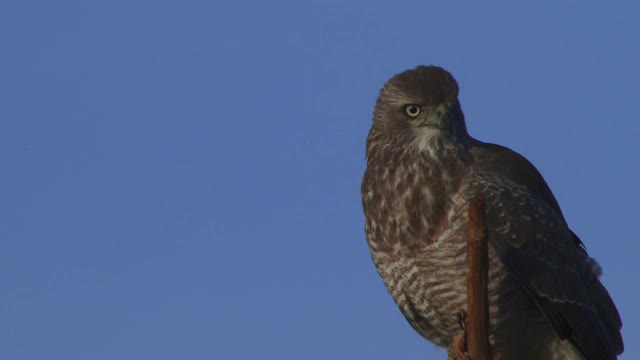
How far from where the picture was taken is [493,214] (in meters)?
8.90

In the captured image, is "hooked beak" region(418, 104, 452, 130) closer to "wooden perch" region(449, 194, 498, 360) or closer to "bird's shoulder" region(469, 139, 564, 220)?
"bird's shoulder" region(469, 139, 564, 220)

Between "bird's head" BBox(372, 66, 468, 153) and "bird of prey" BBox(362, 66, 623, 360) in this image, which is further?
"bird's head" BBox(372, 66, 468, 153)

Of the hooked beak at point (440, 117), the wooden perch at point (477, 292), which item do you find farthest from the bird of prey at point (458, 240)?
the wooden perch at point (477, 292)

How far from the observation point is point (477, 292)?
536cm

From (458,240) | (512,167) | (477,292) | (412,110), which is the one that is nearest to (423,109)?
(412,110)

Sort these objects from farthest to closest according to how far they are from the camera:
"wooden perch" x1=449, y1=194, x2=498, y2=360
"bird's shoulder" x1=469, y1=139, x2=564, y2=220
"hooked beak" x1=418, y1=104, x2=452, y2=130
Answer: "bird's shoulder" x1=469, y1=139, x2=564, y2=220 < "hooked beak" x1=418, y1=104, x2=452, y2=130 < "wooden perch" x1=449, y1=194, x2=498, y2=360

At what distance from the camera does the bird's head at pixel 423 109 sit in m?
9.03

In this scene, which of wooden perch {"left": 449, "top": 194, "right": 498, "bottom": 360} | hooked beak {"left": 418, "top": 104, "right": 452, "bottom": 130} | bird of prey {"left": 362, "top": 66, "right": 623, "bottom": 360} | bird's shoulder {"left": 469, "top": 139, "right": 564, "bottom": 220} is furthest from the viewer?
bird's shoulder {"left": 469, "top": 139, "right": 564, "bottom": 220}

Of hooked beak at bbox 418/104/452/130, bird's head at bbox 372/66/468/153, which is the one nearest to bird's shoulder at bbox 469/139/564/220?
bird's head at bbox 372/66/468/153

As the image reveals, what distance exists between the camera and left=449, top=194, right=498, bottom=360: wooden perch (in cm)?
525

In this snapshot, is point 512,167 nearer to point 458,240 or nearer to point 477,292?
point 458,240

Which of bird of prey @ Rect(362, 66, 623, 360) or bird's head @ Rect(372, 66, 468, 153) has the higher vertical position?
bird's head @ Rect(372, 66, 468, 153)

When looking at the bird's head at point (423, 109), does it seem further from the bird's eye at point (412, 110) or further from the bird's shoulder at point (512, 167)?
the bird's shoulder at point (512, 167)

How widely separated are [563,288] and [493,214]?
0.82 metres
